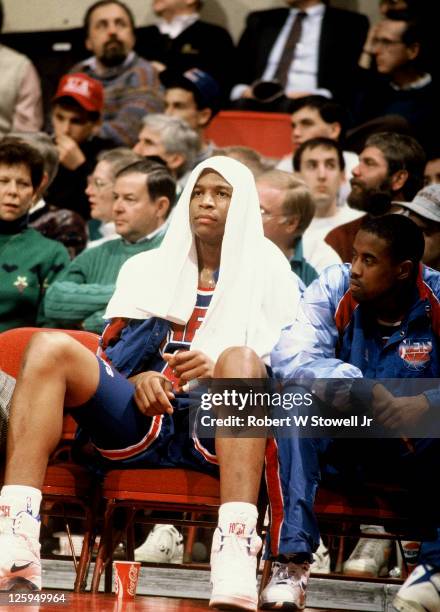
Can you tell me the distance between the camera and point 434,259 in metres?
3.77

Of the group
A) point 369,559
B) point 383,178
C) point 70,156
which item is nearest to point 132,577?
point 369,559

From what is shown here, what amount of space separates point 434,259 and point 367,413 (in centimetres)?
122

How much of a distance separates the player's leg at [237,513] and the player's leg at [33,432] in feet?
1.16

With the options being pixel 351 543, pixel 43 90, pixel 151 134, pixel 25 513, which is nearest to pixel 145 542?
pixel 351 543

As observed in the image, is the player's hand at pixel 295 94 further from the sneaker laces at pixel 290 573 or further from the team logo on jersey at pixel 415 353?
the sneaker laces at pixel 290 573

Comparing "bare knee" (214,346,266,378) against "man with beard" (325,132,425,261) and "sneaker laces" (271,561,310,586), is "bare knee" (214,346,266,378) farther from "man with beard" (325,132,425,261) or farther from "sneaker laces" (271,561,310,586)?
"man with beard" (325,132,425,261)

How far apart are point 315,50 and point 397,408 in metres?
3.70

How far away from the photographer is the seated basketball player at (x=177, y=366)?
2467 millimetres

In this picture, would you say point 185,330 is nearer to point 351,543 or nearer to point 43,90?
point 351,543

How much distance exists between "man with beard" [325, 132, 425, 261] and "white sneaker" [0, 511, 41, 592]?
2.20m

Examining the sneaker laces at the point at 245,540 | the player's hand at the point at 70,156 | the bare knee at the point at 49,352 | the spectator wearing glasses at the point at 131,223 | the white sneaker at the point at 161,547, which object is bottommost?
the sneaker laces at the point at 245,540

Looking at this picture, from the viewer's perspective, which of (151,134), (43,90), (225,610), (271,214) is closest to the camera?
(225,610)

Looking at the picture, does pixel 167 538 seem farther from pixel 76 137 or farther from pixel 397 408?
pixel 76 137

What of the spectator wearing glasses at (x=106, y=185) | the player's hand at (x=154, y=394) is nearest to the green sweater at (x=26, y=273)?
the spectator wearing glasses at (x=106, y=185)
